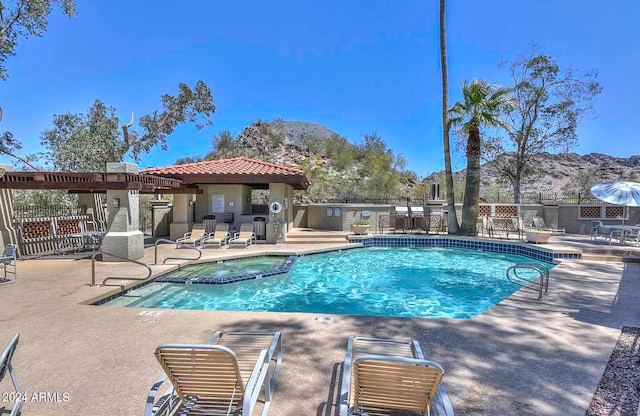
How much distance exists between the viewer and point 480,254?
1270 centimetres

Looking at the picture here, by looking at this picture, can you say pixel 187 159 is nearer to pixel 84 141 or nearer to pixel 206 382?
pixel 84 141

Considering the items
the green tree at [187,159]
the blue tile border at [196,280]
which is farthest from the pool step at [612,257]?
the green tree at [187,159]

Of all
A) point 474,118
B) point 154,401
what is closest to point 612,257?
point 474,118

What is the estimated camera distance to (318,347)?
3902 millimetres

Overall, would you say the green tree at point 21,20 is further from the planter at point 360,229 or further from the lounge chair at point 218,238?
the planter at point 360,229

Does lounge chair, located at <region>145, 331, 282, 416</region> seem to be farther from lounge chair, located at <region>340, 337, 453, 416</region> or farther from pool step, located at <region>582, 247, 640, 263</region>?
pool step, located at <region>582, 247, 640, 263</region>

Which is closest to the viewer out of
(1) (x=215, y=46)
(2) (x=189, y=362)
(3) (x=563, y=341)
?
(2) (x=189, y=362)

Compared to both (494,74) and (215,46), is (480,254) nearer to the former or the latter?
(494,74)

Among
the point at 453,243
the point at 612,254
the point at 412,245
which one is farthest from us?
the point at 412,245

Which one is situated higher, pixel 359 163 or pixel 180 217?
pixel 359 163

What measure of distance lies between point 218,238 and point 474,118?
12173mm

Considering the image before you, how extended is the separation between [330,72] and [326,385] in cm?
3762

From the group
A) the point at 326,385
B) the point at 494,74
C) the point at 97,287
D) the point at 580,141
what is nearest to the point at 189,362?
the point at 326,385

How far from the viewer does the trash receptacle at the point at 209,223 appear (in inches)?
537
